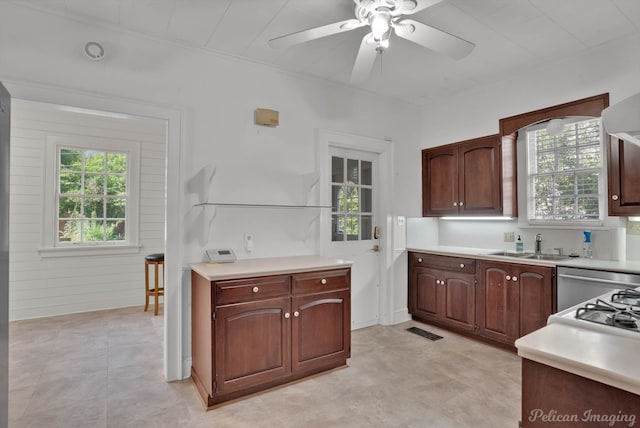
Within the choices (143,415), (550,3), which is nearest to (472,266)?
(550,3)

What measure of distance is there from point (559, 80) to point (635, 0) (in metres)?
0.96

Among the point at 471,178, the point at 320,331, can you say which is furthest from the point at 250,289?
the point at 471,178

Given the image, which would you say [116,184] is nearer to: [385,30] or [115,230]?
[115,230]

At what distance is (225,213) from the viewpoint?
3.00 metres

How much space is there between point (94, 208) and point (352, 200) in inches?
144

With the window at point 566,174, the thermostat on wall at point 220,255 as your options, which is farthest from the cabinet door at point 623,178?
the thermostat on wall at point 220,255

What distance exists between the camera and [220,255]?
2828 mm

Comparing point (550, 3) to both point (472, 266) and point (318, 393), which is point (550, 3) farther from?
point (318, 393)

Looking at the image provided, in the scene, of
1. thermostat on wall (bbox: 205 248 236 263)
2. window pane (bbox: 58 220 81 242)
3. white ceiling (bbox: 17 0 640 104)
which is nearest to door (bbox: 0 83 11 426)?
white ceiling (bbox: 17 0 640 104)

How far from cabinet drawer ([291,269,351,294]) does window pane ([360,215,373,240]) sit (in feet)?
3.67

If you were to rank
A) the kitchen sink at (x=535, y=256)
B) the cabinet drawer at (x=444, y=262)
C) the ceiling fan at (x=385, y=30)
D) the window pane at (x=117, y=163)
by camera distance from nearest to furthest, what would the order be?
the ceiling fan at (x=385, y=30) → the kitchen sink at (x=535, y=256) → the cabinet drawer at (x=444, y=262) → the window pane at (x=117, y=163)

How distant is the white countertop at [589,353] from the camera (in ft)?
3.16

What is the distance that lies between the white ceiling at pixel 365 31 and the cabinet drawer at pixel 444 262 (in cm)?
196

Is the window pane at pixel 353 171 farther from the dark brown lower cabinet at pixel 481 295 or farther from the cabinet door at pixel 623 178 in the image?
the cabinet door at pixel 623 178
